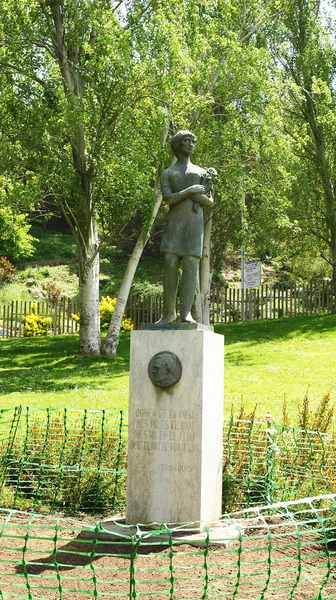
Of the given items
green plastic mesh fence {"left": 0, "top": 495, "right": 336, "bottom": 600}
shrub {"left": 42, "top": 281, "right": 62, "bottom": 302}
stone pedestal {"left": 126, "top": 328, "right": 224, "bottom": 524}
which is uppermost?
shrub {"left": 42, "top": 281, "right": 62, "bottom": 302}

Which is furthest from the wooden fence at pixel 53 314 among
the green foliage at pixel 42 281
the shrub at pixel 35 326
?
the green foliage at pixel 42 281

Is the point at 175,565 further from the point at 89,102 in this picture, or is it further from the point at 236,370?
the point at 89,102

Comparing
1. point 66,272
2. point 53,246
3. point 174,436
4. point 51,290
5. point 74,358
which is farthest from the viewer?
point 53,246

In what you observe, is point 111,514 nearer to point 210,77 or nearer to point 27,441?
point 27,441

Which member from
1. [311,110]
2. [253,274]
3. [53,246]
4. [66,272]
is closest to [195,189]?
[253,274]

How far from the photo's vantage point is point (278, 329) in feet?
77.0

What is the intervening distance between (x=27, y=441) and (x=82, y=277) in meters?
11.2

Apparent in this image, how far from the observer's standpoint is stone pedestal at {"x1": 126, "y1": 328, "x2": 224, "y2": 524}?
7363 millimetres

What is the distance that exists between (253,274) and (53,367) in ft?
25.5

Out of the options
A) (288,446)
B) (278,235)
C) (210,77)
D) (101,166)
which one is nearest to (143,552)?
(288,446)

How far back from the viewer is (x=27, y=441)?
9.77 m

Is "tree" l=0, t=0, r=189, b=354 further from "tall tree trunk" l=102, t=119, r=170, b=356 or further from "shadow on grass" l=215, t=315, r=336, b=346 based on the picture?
"shadow on grass" l=215, t=315, r=336, b=346

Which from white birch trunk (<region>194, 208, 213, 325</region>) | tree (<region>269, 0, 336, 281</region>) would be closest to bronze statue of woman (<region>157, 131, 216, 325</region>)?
white birch trunk (<region>194, 208, 213, 325</region>)

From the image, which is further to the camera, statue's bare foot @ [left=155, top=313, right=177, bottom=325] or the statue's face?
the statue's face
